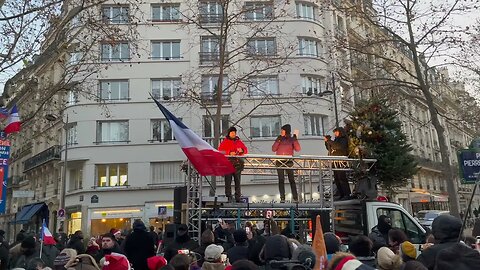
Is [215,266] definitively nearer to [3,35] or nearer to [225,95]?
[3,35]

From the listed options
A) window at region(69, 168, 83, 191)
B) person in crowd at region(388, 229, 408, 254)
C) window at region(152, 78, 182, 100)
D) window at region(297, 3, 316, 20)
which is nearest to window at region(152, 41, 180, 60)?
window at region(152, 78, 182, 100)

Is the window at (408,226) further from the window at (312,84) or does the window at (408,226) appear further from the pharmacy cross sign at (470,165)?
the window at (312,84)

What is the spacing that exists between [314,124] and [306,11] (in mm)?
8983

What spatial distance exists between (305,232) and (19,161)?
46499 mm

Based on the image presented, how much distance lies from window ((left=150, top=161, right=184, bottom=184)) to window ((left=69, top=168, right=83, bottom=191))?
5506 millimetres

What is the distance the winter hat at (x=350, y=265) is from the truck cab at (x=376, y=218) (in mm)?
7067

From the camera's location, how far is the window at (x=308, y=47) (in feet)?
112

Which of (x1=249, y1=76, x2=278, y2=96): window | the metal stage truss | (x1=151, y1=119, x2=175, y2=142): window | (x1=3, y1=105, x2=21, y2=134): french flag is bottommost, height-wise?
the metal stage truss

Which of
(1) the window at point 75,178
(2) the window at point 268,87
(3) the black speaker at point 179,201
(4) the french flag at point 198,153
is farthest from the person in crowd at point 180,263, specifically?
(1) the window at point 75,178

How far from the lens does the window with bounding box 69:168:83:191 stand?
33.1 meters

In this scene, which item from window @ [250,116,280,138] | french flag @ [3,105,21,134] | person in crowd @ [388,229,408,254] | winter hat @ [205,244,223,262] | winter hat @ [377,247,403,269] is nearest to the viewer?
winter hat @ [377,247,403,269]

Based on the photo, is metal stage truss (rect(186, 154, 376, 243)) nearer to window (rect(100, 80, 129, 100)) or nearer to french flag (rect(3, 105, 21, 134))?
french flag (rect(3, 105, 21, 134))

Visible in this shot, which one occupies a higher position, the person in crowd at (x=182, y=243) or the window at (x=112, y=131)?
the window at (x=112, y=131)

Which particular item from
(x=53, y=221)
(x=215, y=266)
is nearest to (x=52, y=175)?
(x=53, y=221)
